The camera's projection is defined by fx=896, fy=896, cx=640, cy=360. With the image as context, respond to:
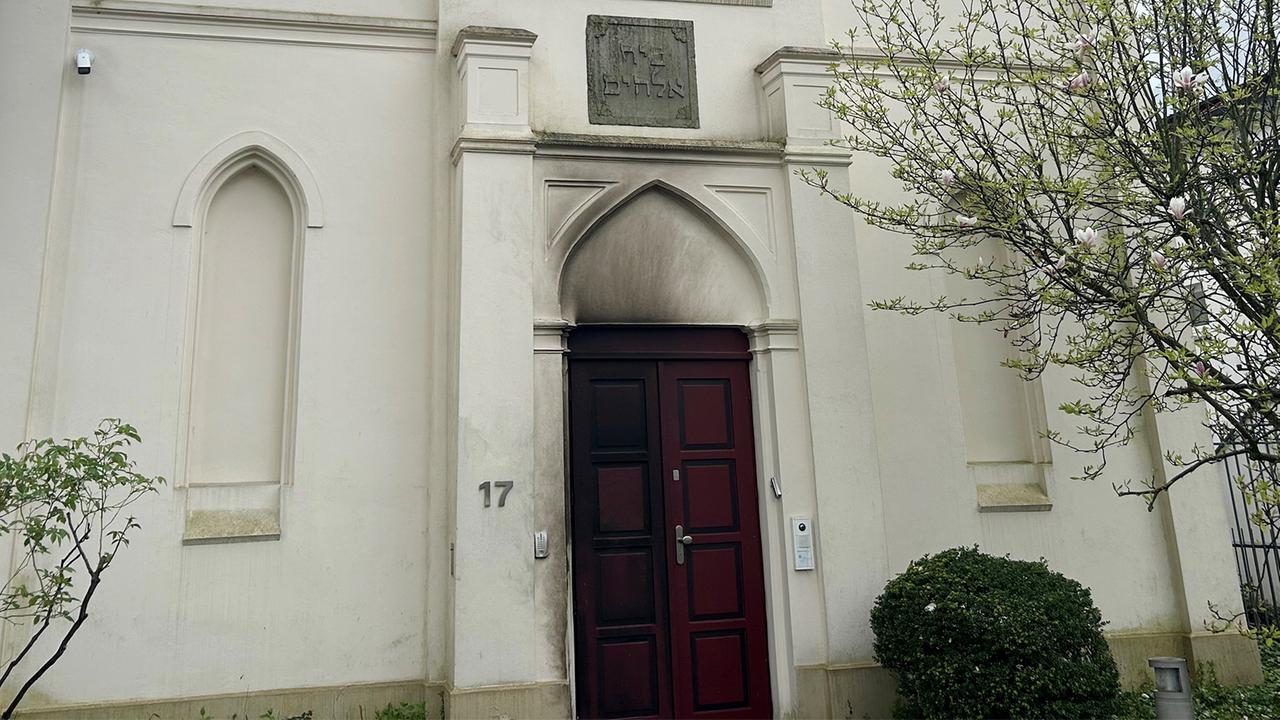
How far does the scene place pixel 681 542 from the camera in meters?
7.39

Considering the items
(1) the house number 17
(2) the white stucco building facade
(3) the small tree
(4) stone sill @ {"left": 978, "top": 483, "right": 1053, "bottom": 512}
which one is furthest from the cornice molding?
(4) stone sill @ {"left": 978, "top": 483, "right": 1053, "bottom": 512}

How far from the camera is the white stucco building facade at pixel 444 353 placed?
22.9 ft

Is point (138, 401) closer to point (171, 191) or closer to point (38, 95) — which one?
point (171, 191)

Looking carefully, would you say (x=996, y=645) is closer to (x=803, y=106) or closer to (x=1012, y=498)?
(x=1012, y=498)

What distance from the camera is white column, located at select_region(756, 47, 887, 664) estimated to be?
7.29 metres

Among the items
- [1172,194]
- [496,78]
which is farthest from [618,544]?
[1172,194]

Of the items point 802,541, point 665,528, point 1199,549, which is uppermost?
point 665,528

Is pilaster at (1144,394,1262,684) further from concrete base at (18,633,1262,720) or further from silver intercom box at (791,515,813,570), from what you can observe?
silver intercom box at (791,515,813,570)

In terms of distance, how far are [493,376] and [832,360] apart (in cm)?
289

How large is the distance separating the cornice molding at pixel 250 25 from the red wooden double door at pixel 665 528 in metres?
3.27

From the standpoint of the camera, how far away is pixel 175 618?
6887 millimetres

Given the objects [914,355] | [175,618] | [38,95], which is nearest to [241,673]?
[175,618]

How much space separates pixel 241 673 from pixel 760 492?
4.37 metres

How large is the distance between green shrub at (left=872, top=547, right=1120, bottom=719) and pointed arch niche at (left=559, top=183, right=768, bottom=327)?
274 centimetres
